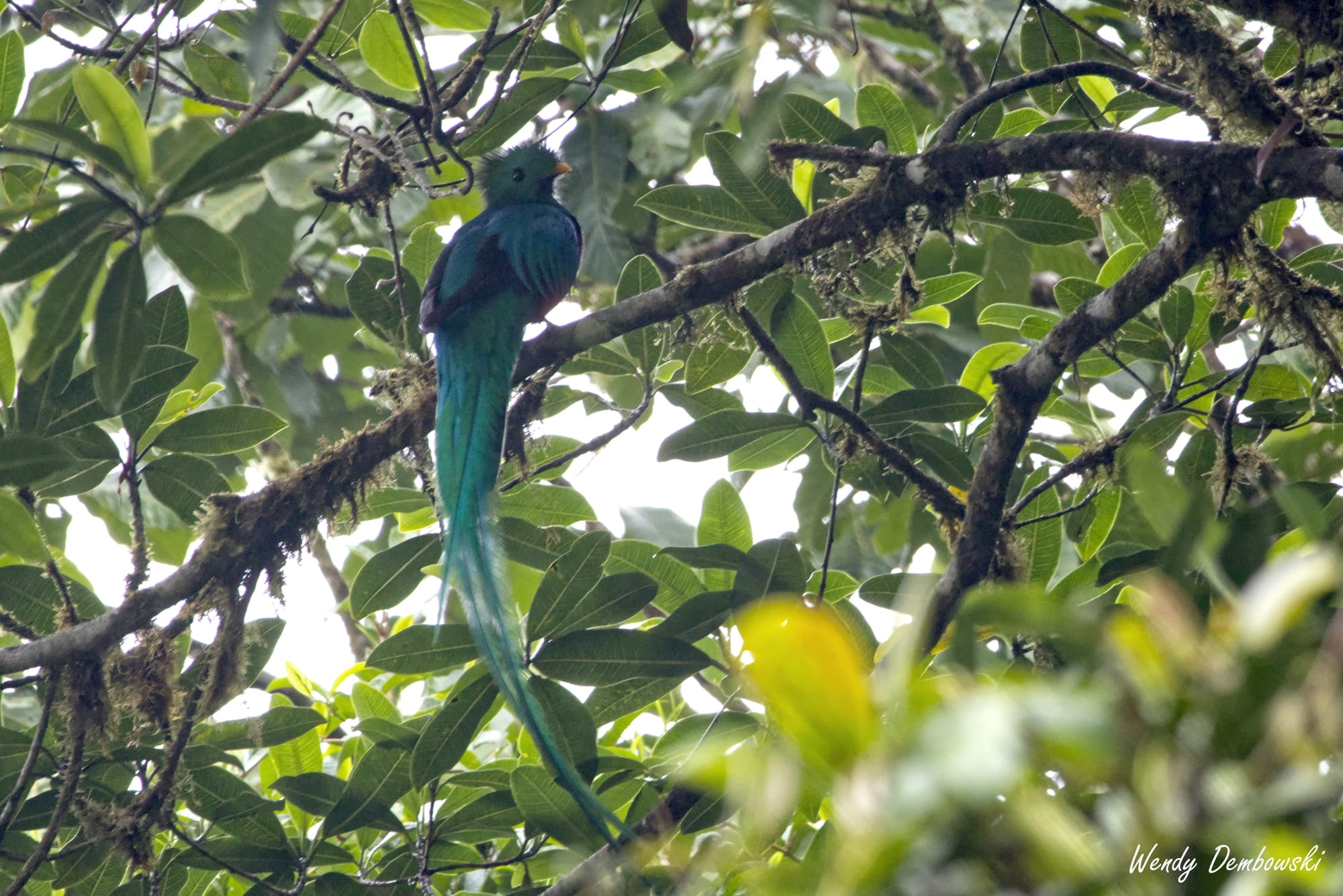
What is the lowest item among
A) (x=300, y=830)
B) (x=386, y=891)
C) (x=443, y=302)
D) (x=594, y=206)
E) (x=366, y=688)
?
(x=386, y=891)

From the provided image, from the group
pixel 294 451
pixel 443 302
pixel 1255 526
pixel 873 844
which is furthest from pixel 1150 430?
pixel 294 451

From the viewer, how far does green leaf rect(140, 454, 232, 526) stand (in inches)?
107

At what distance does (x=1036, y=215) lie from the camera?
8.56ft

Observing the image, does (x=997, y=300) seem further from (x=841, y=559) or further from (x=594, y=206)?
(x=594, y=206)

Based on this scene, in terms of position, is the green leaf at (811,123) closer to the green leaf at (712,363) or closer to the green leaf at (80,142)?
the green leaf at (712,363)

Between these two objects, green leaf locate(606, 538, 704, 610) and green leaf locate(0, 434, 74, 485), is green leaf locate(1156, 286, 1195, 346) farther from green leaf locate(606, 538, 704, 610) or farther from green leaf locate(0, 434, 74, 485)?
green leaf locate(0, 434, 74, 485)

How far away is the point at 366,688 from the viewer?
9.64ft

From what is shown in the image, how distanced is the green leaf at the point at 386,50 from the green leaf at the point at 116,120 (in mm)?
821

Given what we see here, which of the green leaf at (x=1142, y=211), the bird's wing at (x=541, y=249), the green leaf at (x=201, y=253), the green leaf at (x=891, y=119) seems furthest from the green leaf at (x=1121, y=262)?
the green leaf at (x=201, y=253)

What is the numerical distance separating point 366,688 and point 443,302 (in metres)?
1.14

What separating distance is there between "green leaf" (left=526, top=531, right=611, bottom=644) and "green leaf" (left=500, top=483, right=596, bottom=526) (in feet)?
1.35

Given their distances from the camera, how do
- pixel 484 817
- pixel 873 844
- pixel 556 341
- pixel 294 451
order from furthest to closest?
pixel 294 451
pixel 556 341
pixel 484 817
pixel 873 844

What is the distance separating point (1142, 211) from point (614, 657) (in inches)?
63.9

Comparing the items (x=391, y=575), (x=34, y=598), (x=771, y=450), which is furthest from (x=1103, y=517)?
(x=34, y=598)
